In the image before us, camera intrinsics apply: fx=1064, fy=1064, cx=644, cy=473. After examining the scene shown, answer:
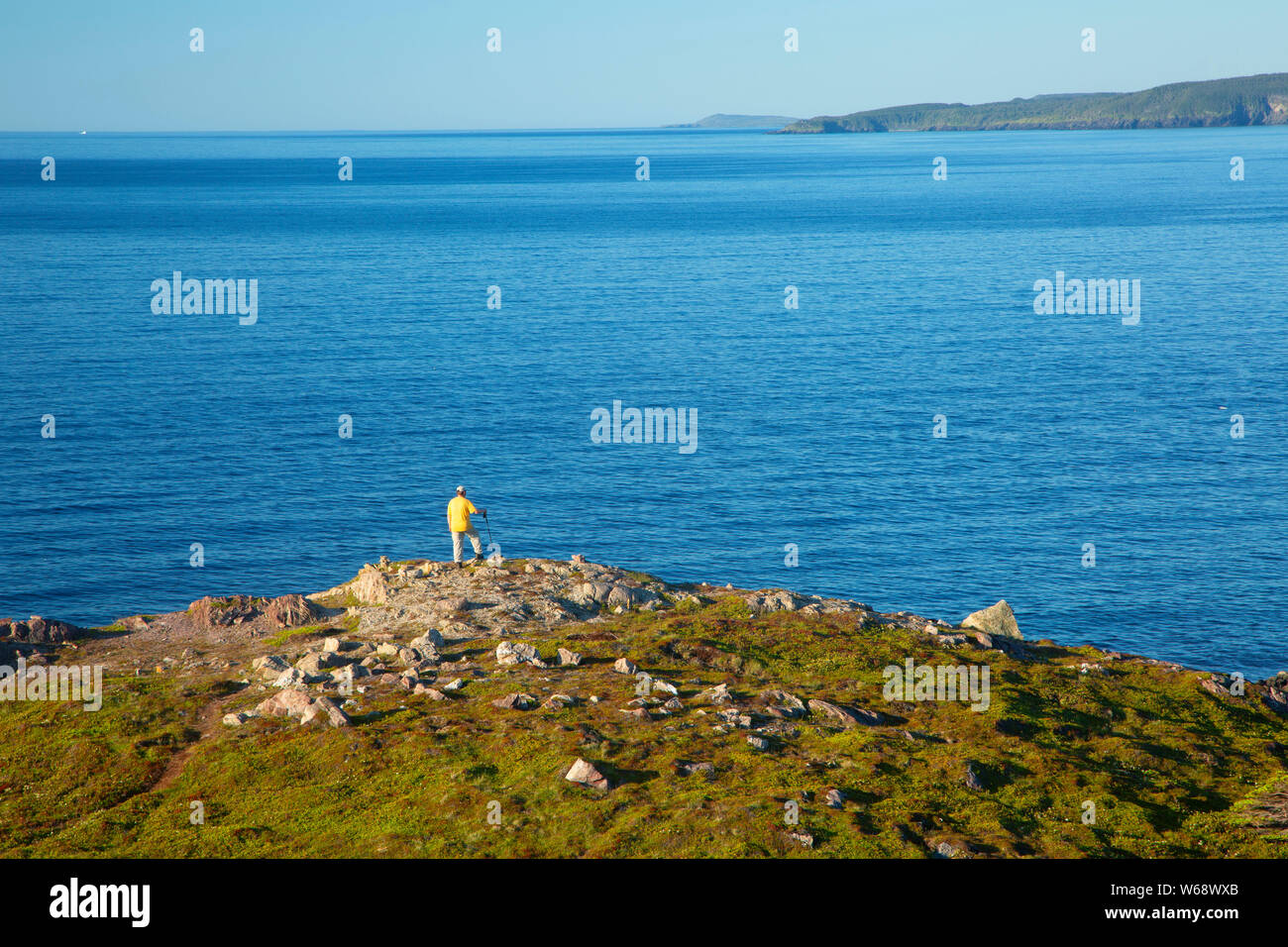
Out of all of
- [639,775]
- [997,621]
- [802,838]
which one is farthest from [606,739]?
[997,621]

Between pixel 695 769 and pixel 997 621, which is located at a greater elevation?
pixel 997 621

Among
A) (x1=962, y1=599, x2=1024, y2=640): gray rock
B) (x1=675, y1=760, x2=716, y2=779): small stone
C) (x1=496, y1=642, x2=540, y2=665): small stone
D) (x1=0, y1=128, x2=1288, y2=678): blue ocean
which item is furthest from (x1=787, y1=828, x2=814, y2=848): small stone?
(x1=0, y1=128, x2=1288, y2=678): blue ocean

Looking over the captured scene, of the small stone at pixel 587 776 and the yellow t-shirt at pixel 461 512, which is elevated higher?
the yellow t-shirt at pixel 461 512

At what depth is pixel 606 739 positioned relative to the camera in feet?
80.1

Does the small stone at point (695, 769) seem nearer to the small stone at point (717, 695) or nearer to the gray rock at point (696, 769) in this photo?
the gray rock at point (696, 769)

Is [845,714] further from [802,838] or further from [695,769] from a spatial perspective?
[802,838]

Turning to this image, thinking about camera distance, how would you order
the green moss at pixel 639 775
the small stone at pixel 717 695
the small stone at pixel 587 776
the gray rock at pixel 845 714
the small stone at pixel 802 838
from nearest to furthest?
1. the small stone at pixel 802 838
2. the green moss at pixel 639 775
3. the small stone at pixel 587 776
4. the gray rock at pixel 845 714
5. the small stone at pixel 717 695

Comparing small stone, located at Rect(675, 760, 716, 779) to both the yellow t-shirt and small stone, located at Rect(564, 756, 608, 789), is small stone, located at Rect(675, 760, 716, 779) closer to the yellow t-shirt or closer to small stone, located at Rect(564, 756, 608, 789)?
small stone, located at Rect(564, 756, 608, 789)

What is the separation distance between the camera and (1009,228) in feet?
619

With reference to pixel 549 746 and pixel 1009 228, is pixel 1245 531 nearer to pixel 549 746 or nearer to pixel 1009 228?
pixel 549 746

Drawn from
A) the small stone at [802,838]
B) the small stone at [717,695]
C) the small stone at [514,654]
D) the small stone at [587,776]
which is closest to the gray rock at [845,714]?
the small stone at [717,695]

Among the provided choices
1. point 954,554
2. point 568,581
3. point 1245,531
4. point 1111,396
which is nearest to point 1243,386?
point 1111,396

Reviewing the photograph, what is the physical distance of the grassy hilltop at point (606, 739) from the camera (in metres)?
20.9

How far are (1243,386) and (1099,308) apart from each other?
38.3 m
